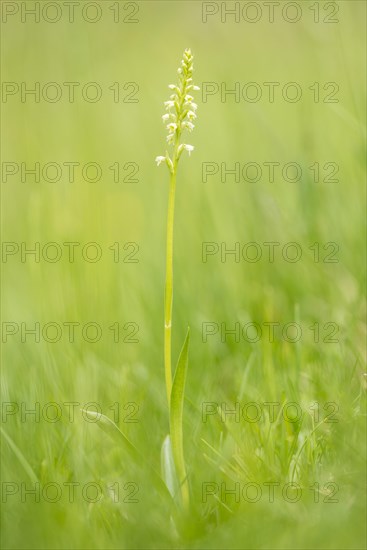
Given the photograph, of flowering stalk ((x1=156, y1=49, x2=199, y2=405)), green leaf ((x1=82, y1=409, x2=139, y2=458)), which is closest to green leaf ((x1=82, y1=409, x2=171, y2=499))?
green leaf ((x1=82, y1=409, x2=139, y2=458))

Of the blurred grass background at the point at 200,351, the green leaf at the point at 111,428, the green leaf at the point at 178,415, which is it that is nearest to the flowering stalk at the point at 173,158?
the green leaf at the point at 178,415

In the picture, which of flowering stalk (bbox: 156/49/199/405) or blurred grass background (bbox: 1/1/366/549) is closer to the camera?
blurred grass background (bbox: 1/1/366/549)

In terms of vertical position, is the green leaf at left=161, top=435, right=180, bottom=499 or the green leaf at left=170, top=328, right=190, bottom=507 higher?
the green leaf at left=170, top=328, right=190, bottom=507

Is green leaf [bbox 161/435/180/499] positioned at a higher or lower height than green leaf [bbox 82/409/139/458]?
lower

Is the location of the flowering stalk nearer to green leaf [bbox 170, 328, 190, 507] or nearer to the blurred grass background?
green leaf [bbox 170, 328, 190, 507]

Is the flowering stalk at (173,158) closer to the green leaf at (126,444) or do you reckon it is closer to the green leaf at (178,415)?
the green leaf at (178,415)

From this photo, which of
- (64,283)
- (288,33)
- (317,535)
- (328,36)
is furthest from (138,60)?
(317,535)

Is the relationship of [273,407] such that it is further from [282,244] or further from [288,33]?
[288,33]

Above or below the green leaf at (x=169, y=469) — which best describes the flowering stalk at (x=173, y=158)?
above

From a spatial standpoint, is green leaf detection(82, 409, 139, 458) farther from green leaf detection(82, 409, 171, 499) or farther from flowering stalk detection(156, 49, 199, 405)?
flowering stalk detection(156, 49, 199, 405)

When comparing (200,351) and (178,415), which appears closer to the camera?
(178,415)

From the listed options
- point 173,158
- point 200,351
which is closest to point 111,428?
point 173,158

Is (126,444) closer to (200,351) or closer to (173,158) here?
(173,158)

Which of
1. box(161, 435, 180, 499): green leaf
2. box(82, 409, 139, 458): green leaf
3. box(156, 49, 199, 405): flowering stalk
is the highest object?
box(156, 49, 199, 405): flowering stalk
